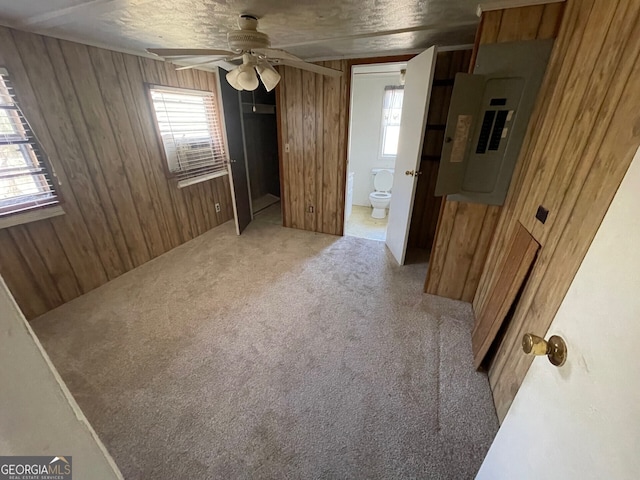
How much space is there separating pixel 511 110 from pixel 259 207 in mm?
3682

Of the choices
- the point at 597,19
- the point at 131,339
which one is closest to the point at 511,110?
the point at 597,19

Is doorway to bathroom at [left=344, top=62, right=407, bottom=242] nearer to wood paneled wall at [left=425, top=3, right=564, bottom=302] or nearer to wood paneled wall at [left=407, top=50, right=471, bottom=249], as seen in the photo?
wood paneled wall at [left=407, top=50, right=471, bottom=249]

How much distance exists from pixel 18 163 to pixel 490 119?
331 centimetres

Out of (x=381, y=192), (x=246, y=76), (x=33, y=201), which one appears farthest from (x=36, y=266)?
(x=381, y=192)

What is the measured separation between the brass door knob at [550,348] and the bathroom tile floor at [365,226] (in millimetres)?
2809

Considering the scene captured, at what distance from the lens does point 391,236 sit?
3096 mm

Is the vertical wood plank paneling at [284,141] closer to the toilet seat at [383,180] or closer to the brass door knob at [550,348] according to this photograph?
the toilet seat at [383,180]

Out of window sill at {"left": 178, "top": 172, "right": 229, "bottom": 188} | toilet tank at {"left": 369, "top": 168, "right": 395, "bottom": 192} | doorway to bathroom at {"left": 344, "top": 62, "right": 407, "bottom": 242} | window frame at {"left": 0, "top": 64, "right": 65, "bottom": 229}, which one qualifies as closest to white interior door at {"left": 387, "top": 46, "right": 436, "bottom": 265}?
doorway to bathroom at {"left": 344, "top": 62, "right": 407, "bottom": 242}

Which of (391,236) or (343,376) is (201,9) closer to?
(343,376)

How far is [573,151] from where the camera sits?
3.77 ft

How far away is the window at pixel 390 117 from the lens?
160 inches

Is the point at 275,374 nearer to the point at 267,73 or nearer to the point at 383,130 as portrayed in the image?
the point at 267,73

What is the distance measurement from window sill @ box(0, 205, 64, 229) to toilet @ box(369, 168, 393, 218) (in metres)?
3.64

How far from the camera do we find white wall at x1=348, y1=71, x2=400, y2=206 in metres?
4.05
